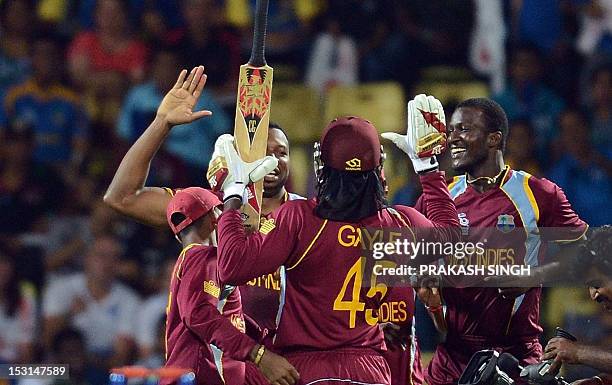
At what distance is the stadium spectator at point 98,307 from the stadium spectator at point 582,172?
3070 millimetres

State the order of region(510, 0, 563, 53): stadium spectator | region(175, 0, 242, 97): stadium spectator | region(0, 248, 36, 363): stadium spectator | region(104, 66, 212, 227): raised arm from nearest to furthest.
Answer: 1. region(104, 66, 212, 227): raised arm
2. region(0, 248, 36, 363): stadium spectator
3. region(175, 0, 242, 97): stadium spectator
4. region(510, 0, 563, 53): stadium spectator

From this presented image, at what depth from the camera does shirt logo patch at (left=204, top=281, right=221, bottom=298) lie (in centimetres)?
517

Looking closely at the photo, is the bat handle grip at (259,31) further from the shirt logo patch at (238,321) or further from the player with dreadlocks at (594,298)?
the player with dreadlocks at (594,298)

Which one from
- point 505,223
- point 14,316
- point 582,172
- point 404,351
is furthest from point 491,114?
point 14,316

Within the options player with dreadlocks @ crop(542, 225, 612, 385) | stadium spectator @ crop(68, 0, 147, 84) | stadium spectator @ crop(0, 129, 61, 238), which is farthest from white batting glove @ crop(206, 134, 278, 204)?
stadium spectator @ crop(68, 0, 147, 84)

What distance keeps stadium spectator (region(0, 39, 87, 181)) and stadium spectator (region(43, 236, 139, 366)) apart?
2.65 feet

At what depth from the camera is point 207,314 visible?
5125mm

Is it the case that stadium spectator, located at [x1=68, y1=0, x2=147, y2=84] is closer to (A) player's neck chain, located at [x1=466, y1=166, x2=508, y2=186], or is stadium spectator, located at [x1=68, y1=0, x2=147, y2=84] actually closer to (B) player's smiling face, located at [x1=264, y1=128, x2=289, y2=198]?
(B) player's smiling face, located at [x1=264, y1=128, x2=289, y2=198]

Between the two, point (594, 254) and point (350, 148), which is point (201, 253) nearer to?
point (350, 148)

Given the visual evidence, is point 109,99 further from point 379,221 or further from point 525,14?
point 379,221

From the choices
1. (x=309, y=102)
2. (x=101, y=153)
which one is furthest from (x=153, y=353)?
(x=309, y=102)

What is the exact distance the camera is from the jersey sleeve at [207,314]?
199 inches

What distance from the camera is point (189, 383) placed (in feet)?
16.4

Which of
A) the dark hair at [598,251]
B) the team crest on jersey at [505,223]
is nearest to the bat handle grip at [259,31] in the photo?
the team crest on jersey at [505,223]
